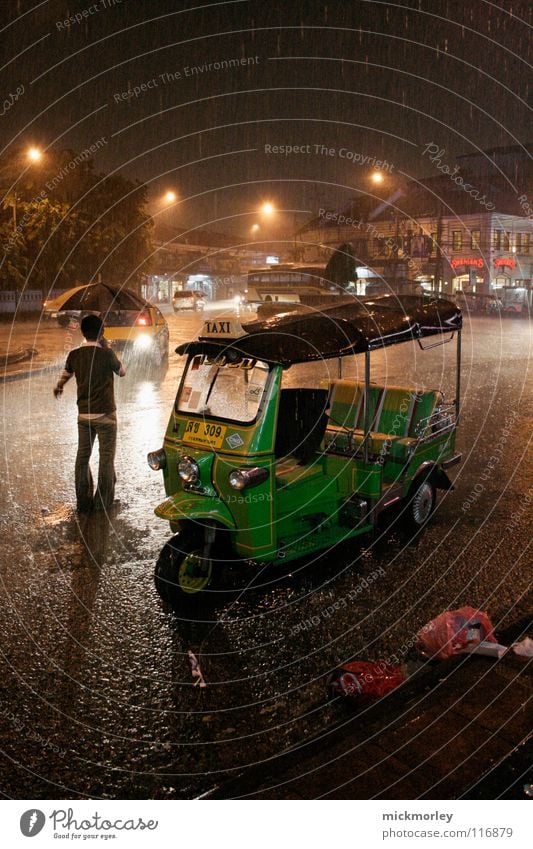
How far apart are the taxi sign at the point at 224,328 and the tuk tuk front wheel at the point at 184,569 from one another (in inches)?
64.0

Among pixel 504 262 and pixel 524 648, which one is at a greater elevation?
pixel 504 262

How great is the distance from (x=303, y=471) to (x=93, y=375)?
271 cm

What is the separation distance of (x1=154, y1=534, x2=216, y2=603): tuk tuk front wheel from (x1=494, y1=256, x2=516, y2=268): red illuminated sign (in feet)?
190

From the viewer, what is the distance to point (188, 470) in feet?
19.3

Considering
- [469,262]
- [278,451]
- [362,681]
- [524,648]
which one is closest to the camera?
[362,681]

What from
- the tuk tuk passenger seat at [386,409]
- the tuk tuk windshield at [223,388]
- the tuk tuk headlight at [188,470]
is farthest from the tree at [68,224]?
the tuk tuk headlight at [188,470]

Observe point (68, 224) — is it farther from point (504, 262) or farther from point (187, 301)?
point (504, 262)

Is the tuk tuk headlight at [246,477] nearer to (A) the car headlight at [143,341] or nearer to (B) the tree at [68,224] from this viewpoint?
(A) the car headlight at [143,341]

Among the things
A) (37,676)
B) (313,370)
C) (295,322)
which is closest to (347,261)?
(313,370)

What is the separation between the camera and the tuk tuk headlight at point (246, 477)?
5547 mm

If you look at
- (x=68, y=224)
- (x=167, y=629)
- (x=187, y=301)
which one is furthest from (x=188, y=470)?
(x=187, y=301)

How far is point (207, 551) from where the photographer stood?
5.64 metres
